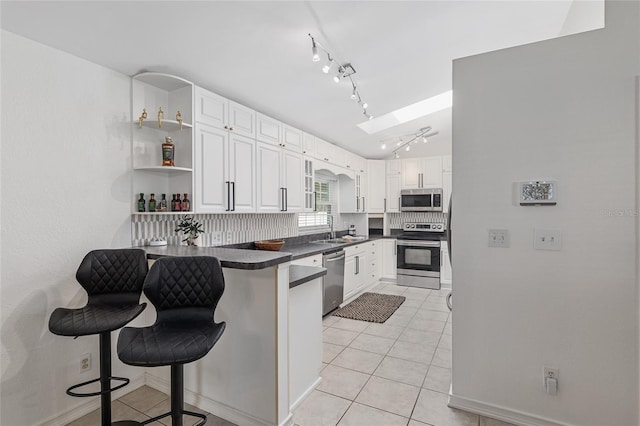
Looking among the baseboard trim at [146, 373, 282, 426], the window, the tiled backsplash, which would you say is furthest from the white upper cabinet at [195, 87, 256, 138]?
the baseboard trim at [146, 373, 282, 426]

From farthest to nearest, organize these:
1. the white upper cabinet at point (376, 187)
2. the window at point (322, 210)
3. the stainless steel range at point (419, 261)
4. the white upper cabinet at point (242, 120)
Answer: the white upper cabinet at point (376, 187) < the stainless steel range at point (419, 261) < the window at point (322, 210) < the white upper cabinet at point (242, 120)

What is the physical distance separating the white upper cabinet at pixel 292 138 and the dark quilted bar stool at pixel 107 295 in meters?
2.22

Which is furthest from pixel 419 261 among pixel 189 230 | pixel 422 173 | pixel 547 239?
pixel 189 230

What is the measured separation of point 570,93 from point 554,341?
1.50 metres

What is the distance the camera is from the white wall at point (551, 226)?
1793 millimetres

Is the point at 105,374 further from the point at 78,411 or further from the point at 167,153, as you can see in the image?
the point at 167,153

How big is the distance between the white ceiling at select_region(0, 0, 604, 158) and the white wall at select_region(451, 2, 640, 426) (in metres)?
0.72

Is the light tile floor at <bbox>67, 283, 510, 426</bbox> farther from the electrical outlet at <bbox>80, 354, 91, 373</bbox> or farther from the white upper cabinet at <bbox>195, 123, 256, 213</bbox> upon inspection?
the white upper cabinet at <bbox>195, 123, 256, 213</bbox>

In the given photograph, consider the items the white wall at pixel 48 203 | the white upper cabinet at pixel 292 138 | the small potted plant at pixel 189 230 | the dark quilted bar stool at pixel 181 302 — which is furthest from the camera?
the white upper cabinet at pixel 292 138

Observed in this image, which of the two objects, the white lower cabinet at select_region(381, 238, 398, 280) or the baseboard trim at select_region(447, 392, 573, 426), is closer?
the baseboard trim at select_region(447, 392, 573, 426)

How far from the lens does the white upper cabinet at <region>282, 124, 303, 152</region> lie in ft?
12.6

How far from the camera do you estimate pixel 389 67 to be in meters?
3.06

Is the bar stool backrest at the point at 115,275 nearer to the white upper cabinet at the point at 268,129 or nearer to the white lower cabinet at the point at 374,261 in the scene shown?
the white upper cabinet at the point at 268,129

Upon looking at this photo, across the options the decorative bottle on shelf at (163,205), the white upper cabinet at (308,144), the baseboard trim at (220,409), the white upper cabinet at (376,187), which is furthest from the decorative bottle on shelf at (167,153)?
the white upper cabinet at (376,187)
